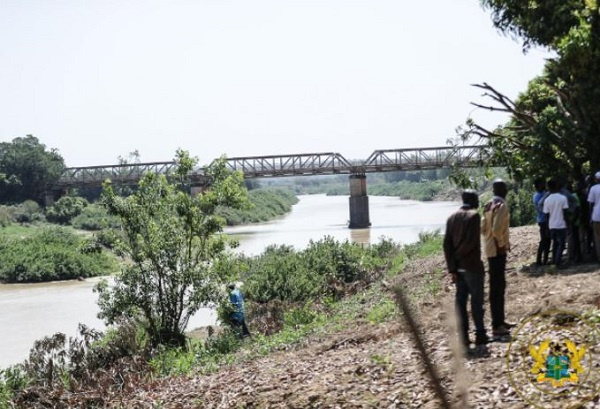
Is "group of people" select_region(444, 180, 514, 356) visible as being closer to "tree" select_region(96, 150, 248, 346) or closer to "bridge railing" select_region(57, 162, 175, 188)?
"tree" select_region(96, 150, 248, 346)

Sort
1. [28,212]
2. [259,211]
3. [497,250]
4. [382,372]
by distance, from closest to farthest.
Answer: [382,372], [497,250], [28,212], [259,211]

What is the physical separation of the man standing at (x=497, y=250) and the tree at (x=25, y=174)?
6073 centimetres

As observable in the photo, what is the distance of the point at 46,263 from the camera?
121 ft

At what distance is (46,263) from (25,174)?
99.3 feet

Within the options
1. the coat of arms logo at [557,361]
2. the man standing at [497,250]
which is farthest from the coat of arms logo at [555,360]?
the man standing at [497,250]

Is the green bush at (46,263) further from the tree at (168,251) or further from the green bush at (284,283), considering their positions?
the tree at (168,251)

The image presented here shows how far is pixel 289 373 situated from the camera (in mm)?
8750

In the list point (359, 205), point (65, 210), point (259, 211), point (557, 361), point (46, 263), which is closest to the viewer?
point (557, 361)

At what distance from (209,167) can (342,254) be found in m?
8.23

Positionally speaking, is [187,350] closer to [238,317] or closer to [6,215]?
[238,317]

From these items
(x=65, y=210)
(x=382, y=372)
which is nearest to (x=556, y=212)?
(x=382, y=372)

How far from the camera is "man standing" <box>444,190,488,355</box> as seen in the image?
727cm

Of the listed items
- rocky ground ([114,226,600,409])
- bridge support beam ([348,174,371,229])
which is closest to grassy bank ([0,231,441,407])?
rocky ground ([114,226,600,409])

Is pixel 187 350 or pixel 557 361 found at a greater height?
pixel 557 361
